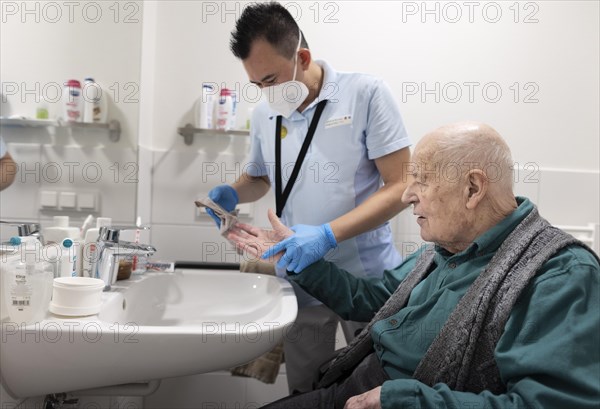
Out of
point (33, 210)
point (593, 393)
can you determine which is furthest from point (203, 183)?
point (593, 393)

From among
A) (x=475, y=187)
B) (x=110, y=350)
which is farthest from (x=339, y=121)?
(x=110, y=350)

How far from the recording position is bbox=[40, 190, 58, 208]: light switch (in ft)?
4.36

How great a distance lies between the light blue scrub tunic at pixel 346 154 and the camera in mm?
1549

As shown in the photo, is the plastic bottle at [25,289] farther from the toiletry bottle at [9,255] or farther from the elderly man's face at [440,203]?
the elderly man's face at [440,203]

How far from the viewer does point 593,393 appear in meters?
0.79

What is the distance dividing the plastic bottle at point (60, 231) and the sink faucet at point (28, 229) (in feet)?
0.16

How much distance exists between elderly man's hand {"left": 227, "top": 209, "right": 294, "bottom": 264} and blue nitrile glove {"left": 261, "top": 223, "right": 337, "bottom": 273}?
41mm

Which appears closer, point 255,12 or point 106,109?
point 255,12

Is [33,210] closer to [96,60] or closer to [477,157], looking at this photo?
[96,60]

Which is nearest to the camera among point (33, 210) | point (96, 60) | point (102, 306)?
point (102, 306)

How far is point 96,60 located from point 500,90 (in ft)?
5.33

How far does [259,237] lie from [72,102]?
66 centimetres

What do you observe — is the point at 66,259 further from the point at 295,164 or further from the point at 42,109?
the point at 295,164

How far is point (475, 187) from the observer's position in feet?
3.47
